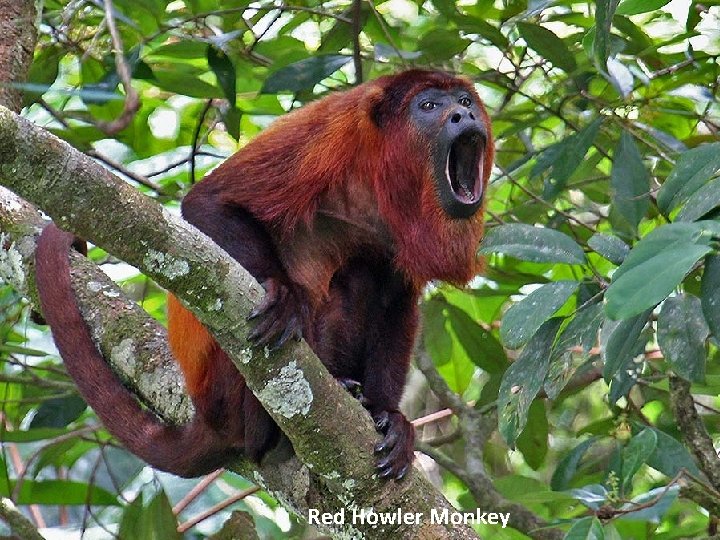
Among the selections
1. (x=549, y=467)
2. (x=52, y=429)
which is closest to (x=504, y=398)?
(x=52, y=429)

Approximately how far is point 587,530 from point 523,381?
37 centimetres

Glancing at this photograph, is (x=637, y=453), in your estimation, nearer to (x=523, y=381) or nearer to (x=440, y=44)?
(x=523, y=381)

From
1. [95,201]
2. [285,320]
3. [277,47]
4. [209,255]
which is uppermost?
[277,47]

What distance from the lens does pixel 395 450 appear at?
2316mm

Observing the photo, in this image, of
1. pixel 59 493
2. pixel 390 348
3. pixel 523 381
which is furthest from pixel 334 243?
pixel 59 493

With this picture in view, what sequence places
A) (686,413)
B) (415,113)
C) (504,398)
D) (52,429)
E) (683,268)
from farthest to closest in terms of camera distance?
(52,429), (415,113), (686,413), (504,398), (683,268)

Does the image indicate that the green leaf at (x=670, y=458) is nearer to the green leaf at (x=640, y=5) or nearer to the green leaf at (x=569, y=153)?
the green leaf at (x=569, y=153)

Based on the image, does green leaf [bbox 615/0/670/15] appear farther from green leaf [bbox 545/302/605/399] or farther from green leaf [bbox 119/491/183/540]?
green leaf [bbox 119/491/183/540]

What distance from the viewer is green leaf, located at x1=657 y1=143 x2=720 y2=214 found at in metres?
2.01

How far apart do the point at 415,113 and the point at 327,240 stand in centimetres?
45

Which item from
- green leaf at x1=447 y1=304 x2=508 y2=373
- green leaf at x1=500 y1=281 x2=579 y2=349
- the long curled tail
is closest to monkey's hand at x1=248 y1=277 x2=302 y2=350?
green leaf at x1=500 y1=281 x2=579 y2=349

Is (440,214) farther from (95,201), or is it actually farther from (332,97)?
(95,201)

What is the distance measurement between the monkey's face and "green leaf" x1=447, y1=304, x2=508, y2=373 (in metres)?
0.83

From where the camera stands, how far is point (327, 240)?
275cm
